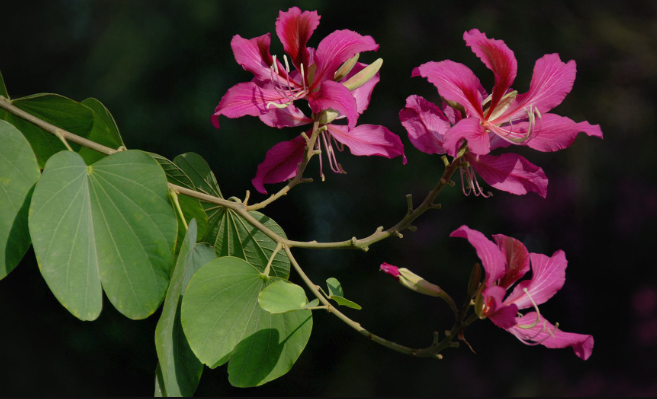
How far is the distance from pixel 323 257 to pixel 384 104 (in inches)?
37.8

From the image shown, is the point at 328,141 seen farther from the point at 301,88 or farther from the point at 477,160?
the point at 477,160

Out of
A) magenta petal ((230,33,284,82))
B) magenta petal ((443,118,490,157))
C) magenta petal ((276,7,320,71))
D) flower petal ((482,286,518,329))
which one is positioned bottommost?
flower petal ((482,286,518,329))

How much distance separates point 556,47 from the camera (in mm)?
3240

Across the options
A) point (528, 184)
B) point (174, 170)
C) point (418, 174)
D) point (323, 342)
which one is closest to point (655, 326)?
point (418, 174)

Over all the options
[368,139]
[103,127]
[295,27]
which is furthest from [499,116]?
[103,127]

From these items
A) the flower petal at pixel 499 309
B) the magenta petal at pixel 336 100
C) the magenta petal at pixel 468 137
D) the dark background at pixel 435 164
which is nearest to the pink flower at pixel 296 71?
the magenta petal at pixel 336 100

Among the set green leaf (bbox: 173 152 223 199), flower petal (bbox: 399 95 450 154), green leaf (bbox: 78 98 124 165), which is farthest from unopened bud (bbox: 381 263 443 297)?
green leaf (bbox: 78 98 124 165)

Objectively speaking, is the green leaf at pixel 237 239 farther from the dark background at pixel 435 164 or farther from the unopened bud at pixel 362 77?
the dark background at pixel 435 164

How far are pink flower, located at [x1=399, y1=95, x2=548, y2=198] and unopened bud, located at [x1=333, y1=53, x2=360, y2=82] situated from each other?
0.08 metres

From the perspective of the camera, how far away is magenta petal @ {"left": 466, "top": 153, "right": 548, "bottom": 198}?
0.66 metres

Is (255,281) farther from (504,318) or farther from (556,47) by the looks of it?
(556,47)

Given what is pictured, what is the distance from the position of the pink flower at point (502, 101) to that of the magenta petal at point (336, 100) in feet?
0.28

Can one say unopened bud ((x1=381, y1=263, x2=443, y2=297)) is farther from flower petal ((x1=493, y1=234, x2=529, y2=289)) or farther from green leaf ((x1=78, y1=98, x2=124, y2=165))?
green leaf ((x1=78, y1=98, x2=124, y2=165))

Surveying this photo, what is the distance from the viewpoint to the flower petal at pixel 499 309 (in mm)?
546
